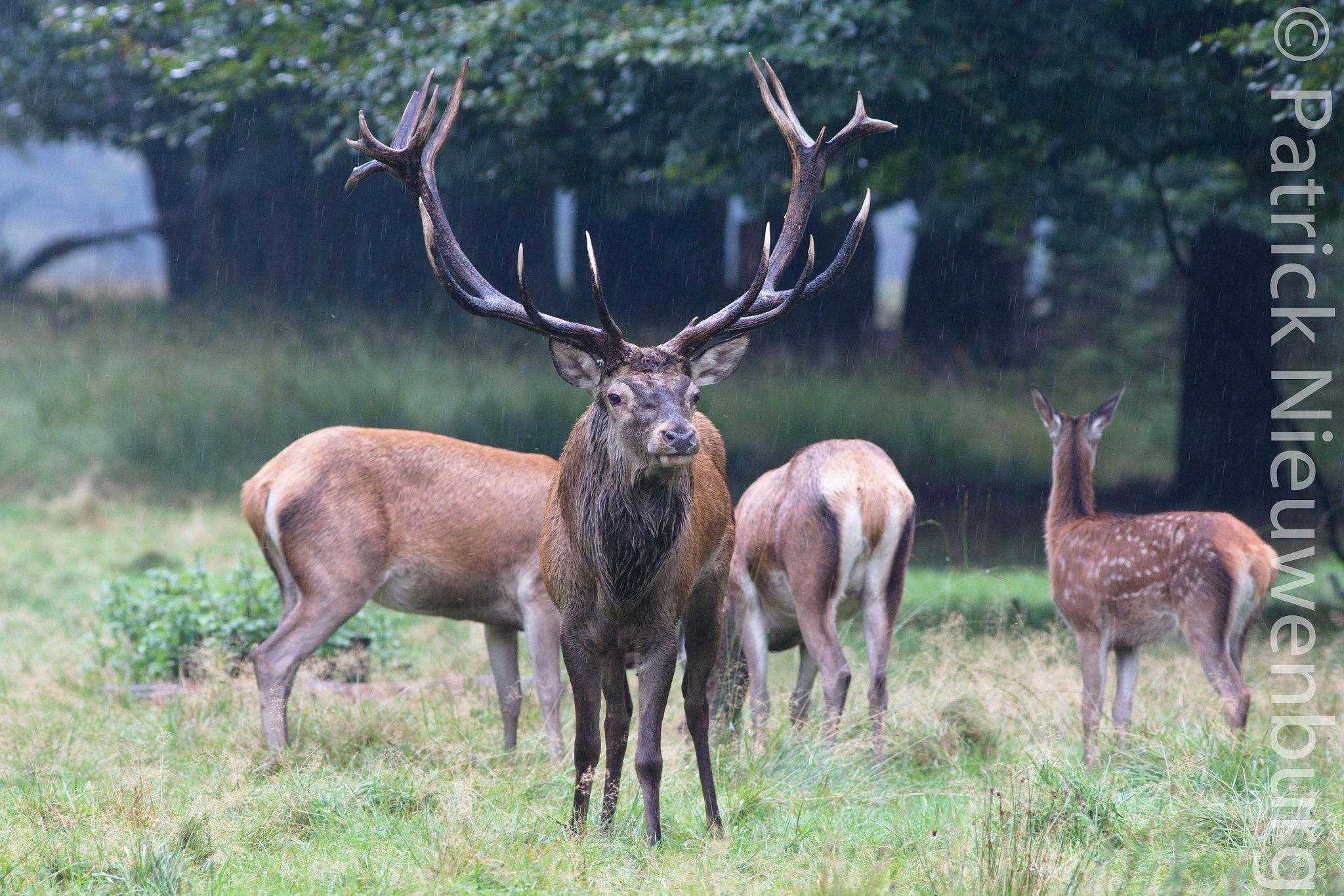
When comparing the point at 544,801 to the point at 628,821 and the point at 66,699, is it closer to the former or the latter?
the point at 628,821

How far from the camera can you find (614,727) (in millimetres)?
4281

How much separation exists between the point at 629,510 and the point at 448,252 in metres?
1.27

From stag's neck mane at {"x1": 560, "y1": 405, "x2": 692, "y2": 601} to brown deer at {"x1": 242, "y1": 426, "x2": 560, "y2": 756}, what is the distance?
175 cm

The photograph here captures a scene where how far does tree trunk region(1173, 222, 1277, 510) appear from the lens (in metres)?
10.9

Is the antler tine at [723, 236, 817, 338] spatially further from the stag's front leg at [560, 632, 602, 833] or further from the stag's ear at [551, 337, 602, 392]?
the stag's front leg at [560, 632, 602, 833]

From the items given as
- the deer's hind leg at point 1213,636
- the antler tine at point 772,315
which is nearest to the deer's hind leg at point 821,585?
the deer's hind leg at point 1213,636

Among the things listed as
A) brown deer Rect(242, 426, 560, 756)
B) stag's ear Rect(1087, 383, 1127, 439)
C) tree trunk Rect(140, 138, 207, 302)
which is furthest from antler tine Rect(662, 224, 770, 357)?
tree trunk Rect(140, 138, 207, 302)

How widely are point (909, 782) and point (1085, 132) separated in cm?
574

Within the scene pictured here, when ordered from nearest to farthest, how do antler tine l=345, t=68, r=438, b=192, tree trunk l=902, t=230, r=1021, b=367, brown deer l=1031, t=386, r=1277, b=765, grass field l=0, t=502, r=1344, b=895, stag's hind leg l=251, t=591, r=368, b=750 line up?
grass field l=0, t=502, r=1344, b=895 < antler tine l=345, t=68, r=438, b=192 < stag's hind leg l=251, t=591, r=368, b=750 < brown deer l=1031, t=386, r=1277, b=765 < tree trunk l=902, t=230, r=1021, b=367

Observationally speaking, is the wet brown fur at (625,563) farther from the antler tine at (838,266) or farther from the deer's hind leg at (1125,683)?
the deer's hind leg at (1125,683)

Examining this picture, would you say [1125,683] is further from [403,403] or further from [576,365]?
[403,403]

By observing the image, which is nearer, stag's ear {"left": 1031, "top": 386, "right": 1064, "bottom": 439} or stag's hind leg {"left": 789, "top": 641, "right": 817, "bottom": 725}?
stag's hind leg {"left": 789, "top": 641, "right": 817, "bottom": 725}

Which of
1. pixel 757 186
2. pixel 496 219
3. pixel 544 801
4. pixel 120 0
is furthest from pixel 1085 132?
pixel 496 219

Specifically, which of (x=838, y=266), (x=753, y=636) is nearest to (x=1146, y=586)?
(x=753, y=636)
